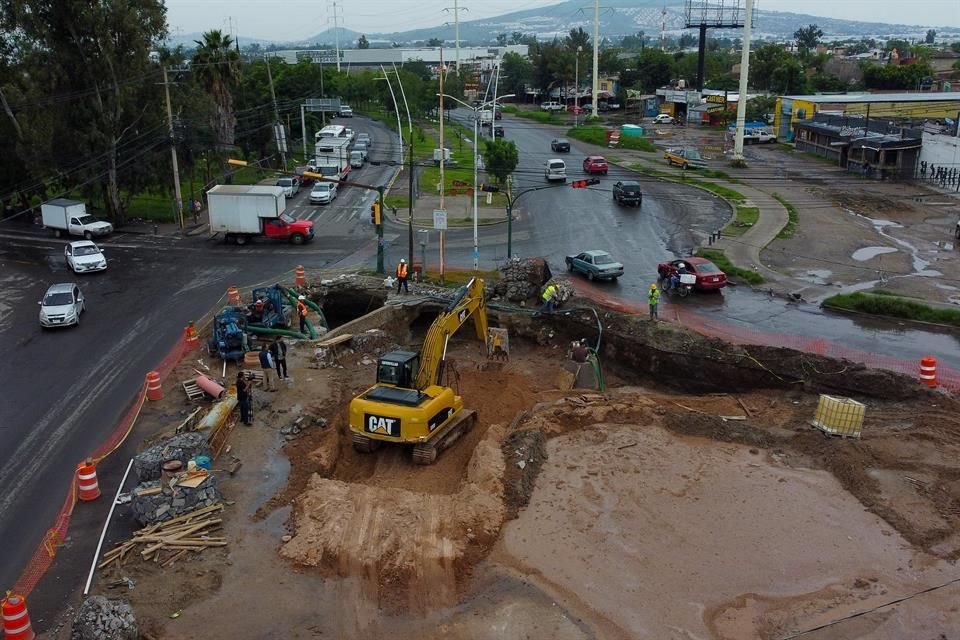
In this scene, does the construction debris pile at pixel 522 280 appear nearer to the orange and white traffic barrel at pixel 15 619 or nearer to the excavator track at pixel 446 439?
the excavator track at pixel 446 439

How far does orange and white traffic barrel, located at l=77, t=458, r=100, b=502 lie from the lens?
60.4ft

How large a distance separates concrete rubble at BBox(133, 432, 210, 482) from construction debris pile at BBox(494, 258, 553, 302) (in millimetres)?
15897

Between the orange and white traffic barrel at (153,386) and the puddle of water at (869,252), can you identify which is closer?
the orange and white traffic barrel at (153,386)

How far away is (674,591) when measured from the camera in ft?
49.2

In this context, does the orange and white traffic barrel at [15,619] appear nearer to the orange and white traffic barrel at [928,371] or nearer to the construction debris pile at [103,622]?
the construction debris pile at [103,622]

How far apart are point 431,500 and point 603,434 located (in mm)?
5644

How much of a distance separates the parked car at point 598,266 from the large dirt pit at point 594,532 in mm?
13072

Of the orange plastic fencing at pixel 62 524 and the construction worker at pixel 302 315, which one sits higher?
the construction worker at pixel 302 315

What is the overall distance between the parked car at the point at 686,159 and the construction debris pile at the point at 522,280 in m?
35.4

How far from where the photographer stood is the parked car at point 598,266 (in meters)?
35.8

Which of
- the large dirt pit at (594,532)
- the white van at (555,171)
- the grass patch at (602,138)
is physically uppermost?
the grass patch at (602,138)

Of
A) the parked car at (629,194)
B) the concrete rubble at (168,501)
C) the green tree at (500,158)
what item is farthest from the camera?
the green tree at (500,158)

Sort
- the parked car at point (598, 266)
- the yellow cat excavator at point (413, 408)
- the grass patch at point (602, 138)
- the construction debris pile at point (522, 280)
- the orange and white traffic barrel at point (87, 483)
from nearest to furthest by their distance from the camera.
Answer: the orange and white traffic barrel at point (87, 483), the yellow cat excavator at point (413, 408), the construction debris pile at point (522, 280), the parked car at point (598, 266), the grass patch at point (602, 138)

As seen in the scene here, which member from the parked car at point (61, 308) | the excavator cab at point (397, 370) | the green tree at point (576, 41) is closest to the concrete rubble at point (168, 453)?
the excavator cab at point (397, 370)
